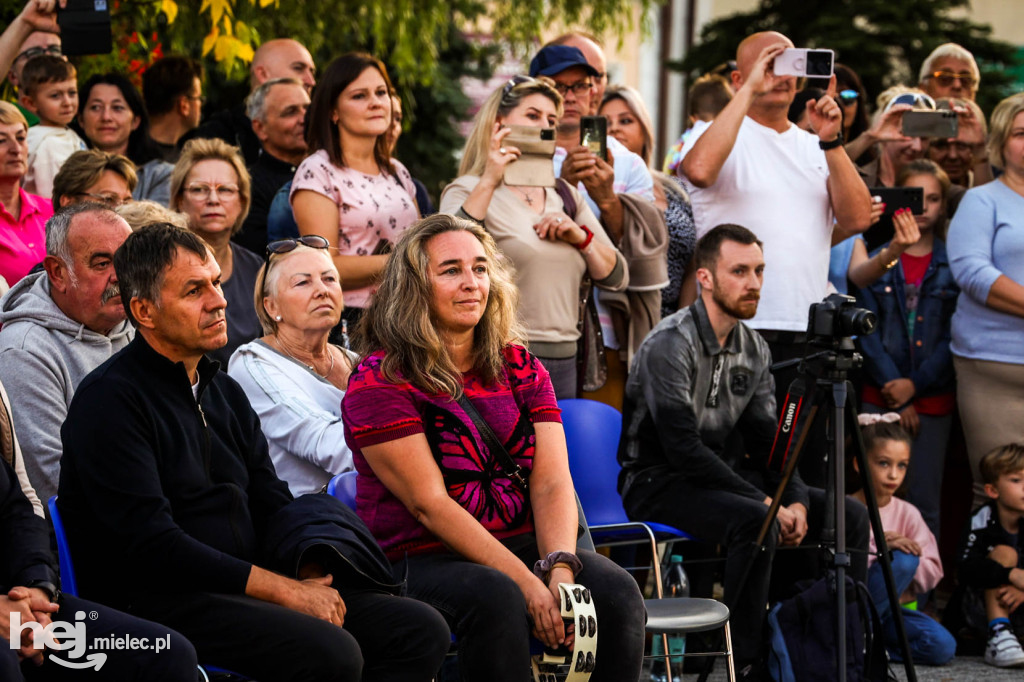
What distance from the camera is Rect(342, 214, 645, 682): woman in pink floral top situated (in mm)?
3648

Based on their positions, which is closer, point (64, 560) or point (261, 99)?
point (64, 560)

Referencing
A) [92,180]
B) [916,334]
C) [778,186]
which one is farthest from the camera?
[916,334]

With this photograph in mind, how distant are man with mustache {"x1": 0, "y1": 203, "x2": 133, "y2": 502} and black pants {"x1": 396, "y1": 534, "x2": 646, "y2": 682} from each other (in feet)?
3.80

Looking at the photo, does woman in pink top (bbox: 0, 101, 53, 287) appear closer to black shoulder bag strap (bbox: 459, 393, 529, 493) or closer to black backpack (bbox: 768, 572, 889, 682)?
black shoulder bag strap (bbox: 459, 393, 529, 493)

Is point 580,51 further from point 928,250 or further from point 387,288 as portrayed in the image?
point 387,288

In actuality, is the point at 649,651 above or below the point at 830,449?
below

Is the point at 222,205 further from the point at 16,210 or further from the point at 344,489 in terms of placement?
the point at 344,489

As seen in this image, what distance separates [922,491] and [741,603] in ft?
5.73

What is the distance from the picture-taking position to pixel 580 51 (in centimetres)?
618

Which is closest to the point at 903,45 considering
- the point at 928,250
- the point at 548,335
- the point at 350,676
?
the point at 928,250

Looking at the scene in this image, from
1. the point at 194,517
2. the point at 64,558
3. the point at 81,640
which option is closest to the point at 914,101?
the point at 194,517

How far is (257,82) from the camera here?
7180mm

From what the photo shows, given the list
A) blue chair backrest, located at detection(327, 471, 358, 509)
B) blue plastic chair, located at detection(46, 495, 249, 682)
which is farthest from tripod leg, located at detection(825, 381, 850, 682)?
blue plastic chair, located at detection(46, 495, 249, 682)

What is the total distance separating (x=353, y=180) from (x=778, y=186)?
189 centimetres
